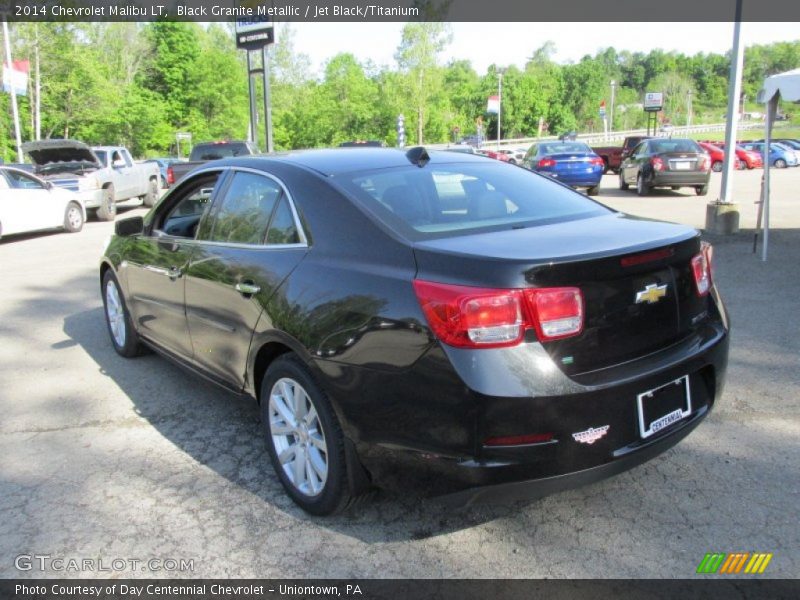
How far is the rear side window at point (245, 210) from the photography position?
3557 millimetres

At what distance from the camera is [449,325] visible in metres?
2.45

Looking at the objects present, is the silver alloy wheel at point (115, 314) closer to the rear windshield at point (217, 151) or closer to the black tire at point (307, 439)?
the black tire at point (307, 439)

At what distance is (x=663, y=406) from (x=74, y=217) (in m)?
15.0

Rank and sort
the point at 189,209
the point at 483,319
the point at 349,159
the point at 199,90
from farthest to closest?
the point at 199,90 < the point at 189,209 < the point at 349,159 < the point at 483,319

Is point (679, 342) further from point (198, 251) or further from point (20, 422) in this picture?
point (20, 422)

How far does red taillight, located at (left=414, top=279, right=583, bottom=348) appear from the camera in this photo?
2.42m

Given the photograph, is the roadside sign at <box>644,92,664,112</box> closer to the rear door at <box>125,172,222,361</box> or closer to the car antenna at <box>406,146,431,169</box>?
the rear door at <box>125,172,222,361</box>

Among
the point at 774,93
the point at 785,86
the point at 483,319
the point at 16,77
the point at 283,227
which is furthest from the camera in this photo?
the point at 16,77

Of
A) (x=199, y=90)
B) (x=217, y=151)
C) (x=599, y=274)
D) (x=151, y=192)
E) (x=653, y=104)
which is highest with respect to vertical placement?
(x=199, y=90)

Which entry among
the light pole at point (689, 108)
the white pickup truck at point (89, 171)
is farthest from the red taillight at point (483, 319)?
the light pole at point (689, 108)

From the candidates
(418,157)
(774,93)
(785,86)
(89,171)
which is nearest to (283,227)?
(418,157)

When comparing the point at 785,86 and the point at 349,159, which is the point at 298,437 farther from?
the point at 785,86

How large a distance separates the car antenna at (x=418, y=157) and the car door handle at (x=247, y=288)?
1092 millimetres

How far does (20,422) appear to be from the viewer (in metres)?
4.38
